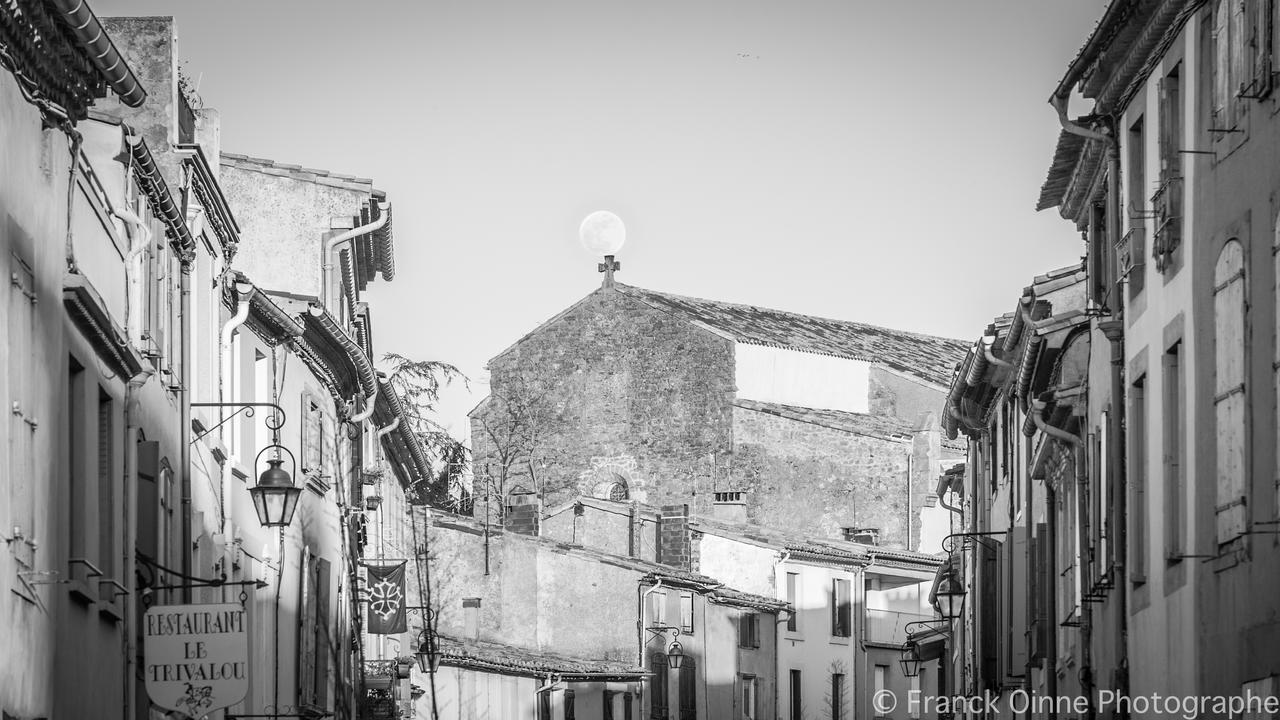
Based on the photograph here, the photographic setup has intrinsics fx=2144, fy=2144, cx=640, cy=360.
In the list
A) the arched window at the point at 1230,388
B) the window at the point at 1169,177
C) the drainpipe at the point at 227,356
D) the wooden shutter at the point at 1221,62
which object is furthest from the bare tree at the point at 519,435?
the arched window at the point at 1230,388

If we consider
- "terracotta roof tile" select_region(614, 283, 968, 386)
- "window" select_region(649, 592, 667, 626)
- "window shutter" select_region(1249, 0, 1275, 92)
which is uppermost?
"terracotta roof tile" select_region(614, 283, 968, 386)

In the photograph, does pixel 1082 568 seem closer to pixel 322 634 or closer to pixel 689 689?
pixel 322 634

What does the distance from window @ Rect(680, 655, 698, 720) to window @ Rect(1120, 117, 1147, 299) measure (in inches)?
1342

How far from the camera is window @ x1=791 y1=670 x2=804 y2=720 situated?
2153 inches

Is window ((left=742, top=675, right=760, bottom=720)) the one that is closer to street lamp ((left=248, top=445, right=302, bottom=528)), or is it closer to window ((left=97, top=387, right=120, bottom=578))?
street lamp ((left=248, top=445, right=302, bottom=528))

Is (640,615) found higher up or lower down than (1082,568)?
lower down

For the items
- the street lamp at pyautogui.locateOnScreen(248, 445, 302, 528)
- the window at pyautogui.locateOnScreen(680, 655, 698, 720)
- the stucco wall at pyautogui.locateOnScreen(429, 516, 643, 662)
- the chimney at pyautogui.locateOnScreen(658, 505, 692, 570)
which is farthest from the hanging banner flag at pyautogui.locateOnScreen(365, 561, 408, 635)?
the chimney at pyautogui.locateOnScreen(658, 505, 692, 570)

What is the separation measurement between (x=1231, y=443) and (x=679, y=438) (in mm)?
49535

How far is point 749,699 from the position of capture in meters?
53.2

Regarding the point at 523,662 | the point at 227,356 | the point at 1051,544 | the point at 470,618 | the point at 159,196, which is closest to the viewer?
the point at 159,196

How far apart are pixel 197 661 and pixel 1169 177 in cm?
794

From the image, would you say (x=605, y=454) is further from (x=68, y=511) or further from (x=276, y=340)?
(x=68, y=511)

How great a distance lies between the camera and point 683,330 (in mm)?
63406

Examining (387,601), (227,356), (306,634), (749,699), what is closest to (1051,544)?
(227,356)
